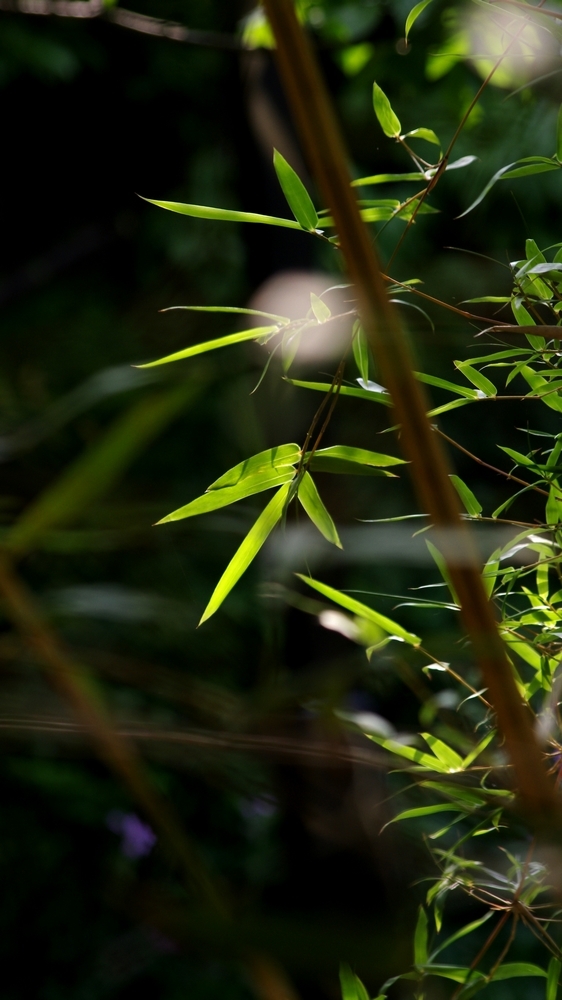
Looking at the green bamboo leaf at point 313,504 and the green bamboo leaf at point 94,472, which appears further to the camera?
the green bamboo leaf at point 313,504

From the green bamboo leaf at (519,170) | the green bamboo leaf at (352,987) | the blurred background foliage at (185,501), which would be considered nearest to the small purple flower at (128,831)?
the blurred background foliage at (185,501)

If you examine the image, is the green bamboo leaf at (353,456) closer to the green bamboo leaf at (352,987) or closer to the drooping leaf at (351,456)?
the drooping leaf at (351,456)

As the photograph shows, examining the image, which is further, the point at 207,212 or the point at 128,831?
the point at 128,831

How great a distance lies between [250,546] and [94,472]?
11 cm

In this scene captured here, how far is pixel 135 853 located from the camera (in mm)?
1200

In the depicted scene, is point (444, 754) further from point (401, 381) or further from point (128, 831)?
point (128, 831)

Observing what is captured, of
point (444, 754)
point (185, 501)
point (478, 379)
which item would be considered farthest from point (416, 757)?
point (185, 501)

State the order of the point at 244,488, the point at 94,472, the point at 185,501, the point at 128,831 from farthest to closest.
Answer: the point at 128,831, the point at 185,501, the point at 244,488, the point at 94,472

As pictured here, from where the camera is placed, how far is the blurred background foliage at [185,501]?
12 centimetres

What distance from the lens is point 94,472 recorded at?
4.8 inches

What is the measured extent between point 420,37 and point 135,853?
111 centimetres

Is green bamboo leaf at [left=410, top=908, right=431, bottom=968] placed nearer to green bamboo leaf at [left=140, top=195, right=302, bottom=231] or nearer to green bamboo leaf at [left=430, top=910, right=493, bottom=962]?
green bamboo leaf at [left=430, top=910, right=493, bottom=962]

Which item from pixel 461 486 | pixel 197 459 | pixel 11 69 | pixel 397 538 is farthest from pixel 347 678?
pixel 11 69

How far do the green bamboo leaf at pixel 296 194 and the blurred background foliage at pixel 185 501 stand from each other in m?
0.04
